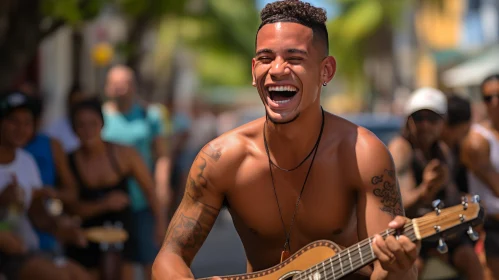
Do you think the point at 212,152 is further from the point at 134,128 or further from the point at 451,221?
the point at 134,128

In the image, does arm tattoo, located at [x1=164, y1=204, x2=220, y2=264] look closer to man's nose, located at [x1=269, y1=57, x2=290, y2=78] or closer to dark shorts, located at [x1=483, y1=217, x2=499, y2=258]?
man's nose, located at [x1=269, y1=57, x2=290, y2=78]

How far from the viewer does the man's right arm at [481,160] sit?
24.1ft

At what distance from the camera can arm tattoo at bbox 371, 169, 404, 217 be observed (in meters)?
4.56

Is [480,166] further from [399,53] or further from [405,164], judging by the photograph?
[399,53]

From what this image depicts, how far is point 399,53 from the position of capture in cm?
5259

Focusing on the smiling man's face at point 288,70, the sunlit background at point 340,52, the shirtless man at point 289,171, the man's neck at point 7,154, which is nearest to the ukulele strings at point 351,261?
the shirtless man at point 289,171

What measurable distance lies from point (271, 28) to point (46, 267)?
→ 3656mm

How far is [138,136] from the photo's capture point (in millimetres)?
9688

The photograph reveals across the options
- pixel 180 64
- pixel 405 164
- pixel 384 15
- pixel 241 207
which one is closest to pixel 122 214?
pixel 405 164

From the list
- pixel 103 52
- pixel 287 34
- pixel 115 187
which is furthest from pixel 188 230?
pixel 103 52

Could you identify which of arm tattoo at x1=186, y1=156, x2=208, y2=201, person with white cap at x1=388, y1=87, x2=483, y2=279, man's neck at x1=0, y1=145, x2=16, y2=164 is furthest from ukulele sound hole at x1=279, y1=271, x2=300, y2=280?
man's neck at x1=0, y1=145, x2=16, y2=164

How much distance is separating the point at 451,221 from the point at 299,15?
1.11 m

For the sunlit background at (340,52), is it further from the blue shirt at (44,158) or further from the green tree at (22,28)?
the blue shirt at (44,158)

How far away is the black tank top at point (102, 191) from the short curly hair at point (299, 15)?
157 inches
